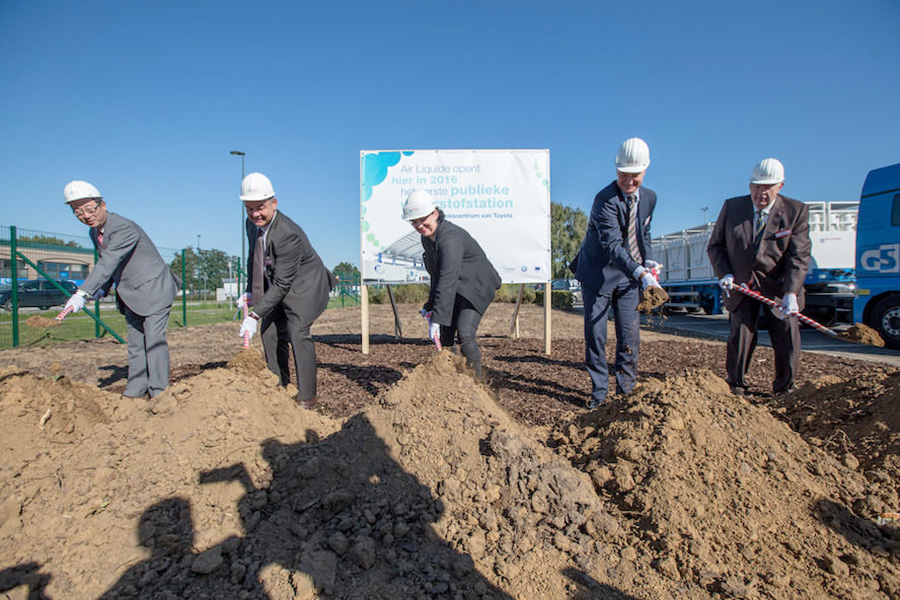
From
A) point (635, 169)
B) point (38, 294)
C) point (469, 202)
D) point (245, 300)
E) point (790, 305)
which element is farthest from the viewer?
point (38, 294)

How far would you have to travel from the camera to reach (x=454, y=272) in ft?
13.9

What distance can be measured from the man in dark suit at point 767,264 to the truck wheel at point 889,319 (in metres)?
6.28

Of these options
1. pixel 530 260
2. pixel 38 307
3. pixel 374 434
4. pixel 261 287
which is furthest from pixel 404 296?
pixel 374 434

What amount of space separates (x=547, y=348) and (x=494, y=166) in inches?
107

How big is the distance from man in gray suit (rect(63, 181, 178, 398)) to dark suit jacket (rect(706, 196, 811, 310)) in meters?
4.73

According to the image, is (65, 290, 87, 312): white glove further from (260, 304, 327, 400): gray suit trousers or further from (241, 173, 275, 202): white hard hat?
(241, 173, 275, 202): white hard hat

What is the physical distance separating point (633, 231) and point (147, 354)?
4.07m

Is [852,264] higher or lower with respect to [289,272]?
higher

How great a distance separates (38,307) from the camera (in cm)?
985

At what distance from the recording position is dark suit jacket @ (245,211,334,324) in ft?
13.1

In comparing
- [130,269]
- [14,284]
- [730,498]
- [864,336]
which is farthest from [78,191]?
[14,284]

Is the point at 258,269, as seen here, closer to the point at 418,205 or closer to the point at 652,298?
the point at 418,205

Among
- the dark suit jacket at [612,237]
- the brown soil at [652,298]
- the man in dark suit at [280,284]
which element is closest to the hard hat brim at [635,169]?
the dark suit jacket at [612,237]

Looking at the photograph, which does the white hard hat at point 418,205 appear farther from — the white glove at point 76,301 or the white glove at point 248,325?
the white glove at point 76,301
